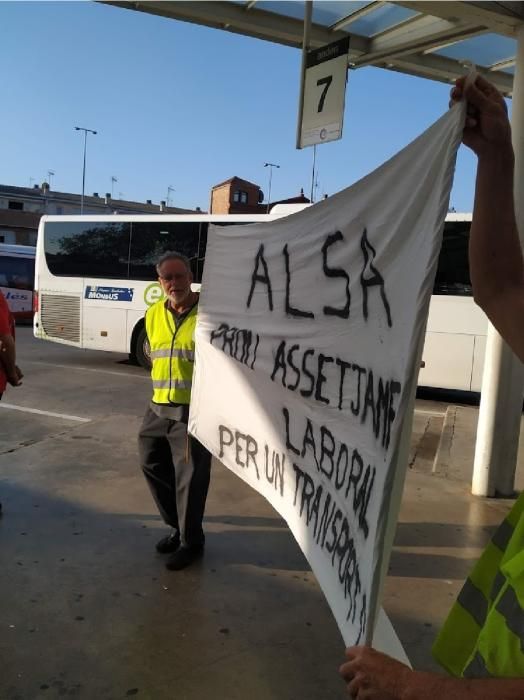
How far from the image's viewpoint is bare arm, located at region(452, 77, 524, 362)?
1.53 m

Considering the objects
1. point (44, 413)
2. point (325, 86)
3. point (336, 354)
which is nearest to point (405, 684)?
point (336, 354)

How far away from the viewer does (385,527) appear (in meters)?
1.45

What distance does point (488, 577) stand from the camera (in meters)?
1.40

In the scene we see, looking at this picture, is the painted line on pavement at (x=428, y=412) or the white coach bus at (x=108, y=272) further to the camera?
the white coach bus at (x=108, y=272)

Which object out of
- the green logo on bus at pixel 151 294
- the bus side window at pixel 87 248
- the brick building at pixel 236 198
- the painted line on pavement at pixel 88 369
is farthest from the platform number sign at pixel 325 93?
the brick building at pixel 236 198

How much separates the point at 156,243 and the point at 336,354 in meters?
9.93

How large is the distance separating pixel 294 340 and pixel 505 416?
2.92 meters

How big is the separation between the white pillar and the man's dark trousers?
243 centimetres

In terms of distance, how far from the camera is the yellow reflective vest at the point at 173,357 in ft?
11.7

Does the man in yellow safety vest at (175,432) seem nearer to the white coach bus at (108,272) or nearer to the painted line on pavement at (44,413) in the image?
the painted line on pavement at (44,413)

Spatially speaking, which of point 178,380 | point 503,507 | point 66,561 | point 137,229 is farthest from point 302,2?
point 137,229

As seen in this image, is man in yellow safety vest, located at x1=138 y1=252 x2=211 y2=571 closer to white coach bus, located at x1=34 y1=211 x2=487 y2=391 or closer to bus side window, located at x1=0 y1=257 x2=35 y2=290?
white coach bus, located at x1=34 y1=211 x2=487 y2=391

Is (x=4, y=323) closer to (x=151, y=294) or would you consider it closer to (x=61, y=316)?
(x=151, y=294)

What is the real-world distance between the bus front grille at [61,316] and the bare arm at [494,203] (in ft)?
37.1
